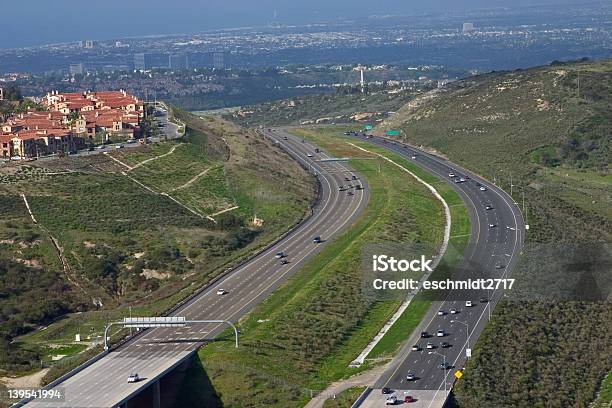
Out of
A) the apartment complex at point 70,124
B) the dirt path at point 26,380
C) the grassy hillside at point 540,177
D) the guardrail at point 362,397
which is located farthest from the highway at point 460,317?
the apartment complex at point 70,124

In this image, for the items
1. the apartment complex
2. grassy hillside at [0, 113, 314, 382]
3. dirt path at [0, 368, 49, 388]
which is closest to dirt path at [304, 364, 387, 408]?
grassy hillside at [0, 113, 314, 382]

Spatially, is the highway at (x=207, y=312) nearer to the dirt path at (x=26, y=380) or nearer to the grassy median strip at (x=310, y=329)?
the grassy median strip at (x=310, y=329)

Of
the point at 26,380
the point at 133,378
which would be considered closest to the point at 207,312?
the point at 26,380

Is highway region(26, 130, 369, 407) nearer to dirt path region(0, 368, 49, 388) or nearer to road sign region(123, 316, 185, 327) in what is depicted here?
road sign region(123, 316, 185, 327)

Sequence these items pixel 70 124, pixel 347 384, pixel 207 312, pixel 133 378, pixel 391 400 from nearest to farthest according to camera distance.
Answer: pixel 391 400, pixel 133 378, pixel 347 384, pixel 207 312, pixel 70 124

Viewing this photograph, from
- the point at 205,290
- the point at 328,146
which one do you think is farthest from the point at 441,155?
the point at 205,290

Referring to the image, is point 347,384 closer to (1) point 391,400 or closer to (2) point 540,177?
(1) point 391,400

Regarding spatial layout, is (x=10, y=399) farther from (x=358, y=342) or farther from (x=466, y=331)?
(x=466, y=331)
